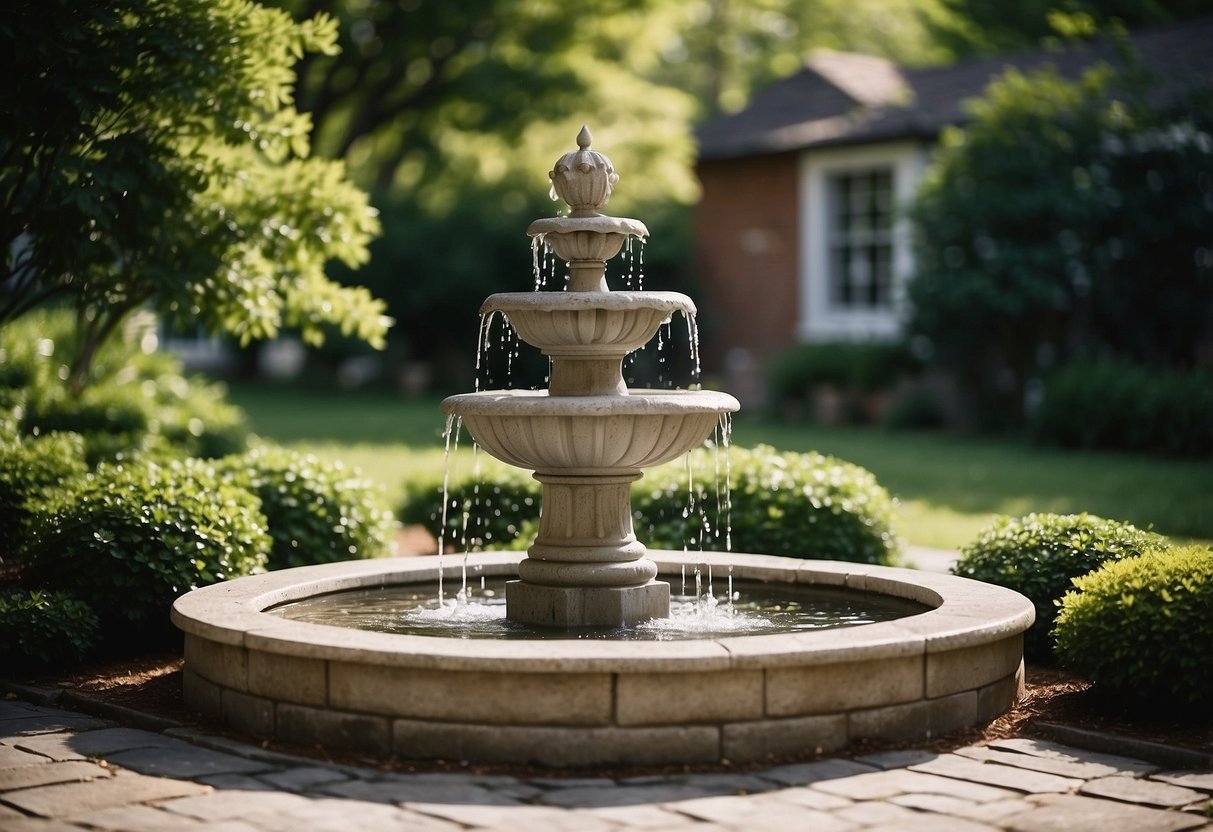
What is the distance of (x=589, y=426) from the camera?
6789mm

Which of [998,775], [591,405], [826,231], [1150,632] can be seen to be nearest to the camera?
[998,775]

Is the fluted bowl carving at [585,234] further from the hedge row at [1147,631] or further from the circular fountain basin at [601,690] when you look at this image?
the hedge row at [1147,631]

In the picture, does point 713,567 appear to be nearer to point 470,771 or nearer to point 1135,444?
point 470,771

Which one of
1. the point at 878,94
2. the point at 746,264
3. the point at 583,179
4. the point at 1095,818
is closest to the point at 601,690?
the point at 1095,818

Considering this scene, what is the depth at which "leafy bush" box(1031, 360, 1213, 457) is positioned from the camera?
16.8 metres

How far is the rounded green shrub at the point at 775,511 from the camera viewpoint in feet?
30.0

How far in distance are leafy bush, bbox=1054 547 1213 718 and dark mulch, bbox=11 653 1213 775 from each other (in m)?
0.13

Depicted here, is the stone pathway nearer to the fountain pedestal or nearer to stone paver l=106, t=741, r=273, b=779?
stone paver l=106, t=741, r=273, b=779

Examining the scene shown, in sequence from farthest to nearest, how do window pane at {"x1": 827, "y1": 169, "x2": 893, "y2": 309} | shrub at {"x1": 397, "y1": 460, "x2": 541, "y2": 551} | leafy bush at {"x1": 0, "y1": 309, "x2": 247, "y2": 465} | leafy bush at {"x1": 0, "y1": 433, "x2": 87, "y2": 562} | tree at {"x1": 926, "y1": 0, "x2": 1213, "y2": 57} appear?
tree at {"x1": 926, "y1": 0, "x2": 1213, "y2": 57} → window pane at {"x1": 827, "y1": 169, "x2": 893, "y2": 309} → leafy bush at {"x1": 0, "y1": 309, "x2": 247, "y2": 465} → shrub at {"x1": 397, "y1": 460, "x2": 541, "y2": 551} → leafy bush at {"x1": 0, "y1": 433, "x2": 87, "y2": 562}

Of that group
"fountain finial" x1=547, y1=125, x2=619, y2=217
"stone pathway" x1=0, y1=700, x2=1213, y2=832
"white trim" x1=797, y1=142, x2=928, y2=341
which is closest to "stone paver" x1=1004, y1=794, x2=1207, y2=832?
"stone pathway" x1=0, y1=700, x2=1213, y2=832

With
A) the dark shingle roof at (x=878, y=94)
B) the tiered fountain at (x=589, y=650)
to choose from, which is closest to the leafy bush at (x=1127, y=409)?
the dark shingle roof at (x=878, y=94)

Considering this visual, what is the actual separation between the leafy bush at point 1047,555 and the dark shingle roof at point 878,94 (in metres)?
14.4

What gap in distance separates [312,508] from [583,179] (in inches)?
116

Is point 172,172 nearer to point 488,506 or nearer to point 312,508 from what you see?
point 312,508
